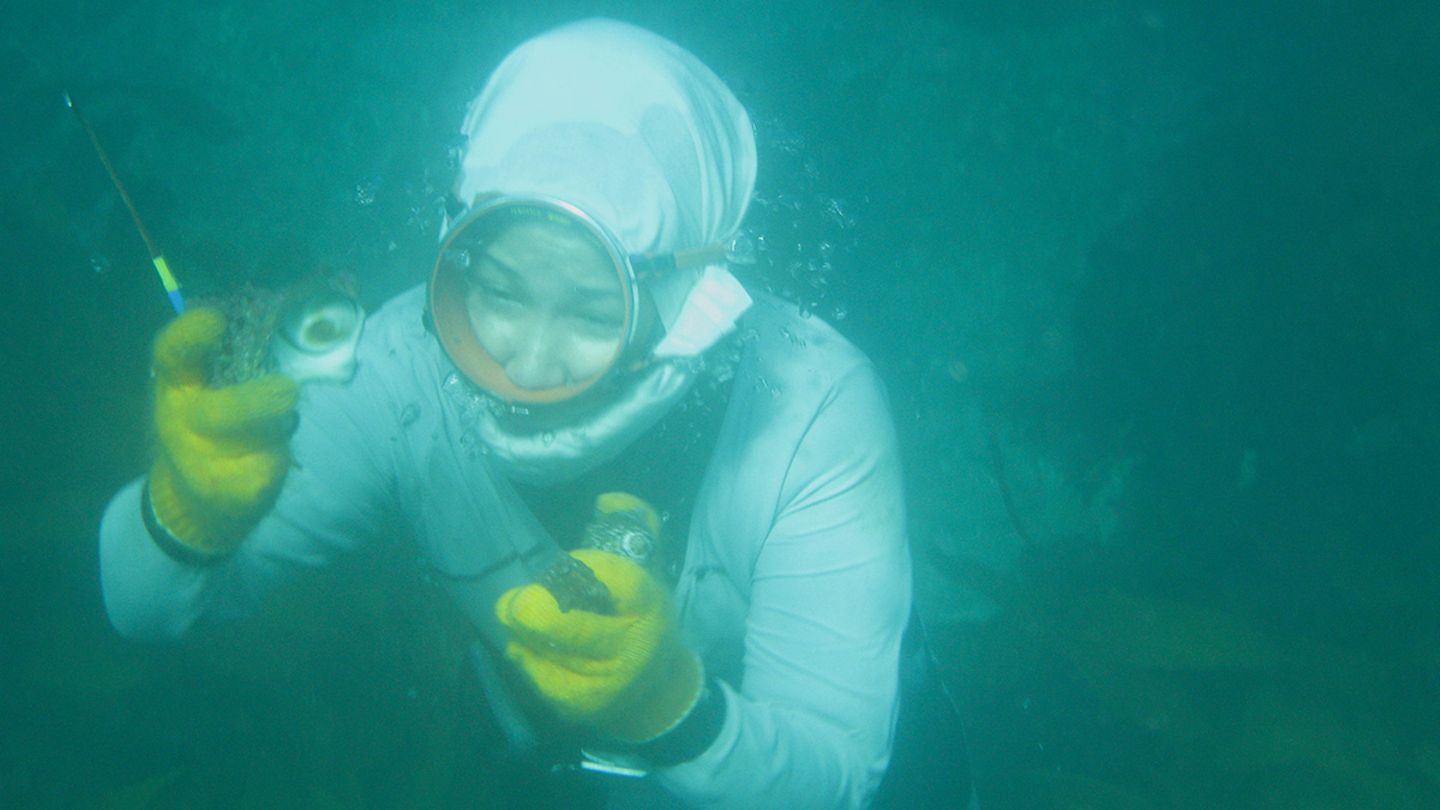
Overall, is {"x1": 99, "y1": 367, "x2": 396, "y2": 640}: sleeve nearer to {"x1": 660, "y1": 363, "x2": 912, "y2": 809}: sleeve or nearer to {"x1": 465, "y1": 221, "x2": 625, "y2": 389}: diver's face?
{"x1": 465, "y1": 221, "x2": 625, "y2": 389}: diver's face

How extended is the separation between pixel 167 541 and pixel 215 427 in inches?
20.3

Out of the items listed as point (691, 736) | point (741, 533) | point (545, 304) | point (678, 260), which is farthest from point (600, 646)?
point (678, 260)

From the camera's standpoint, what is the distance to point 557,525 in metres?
2.39

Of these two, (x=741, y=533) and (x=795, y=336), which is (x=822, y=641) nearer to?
(x=741, y=533)

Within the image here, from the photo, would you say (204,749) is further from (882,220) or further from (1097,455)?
(1097,455)

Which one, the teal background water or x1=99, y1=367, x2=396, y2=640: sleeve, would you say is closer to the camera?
x1=99, y1=367, x2=396, y2=640: sleeve

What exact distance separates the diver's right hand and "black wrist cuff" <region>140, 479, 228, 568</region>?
0.48 feet

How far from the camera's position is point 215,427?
5.42ft

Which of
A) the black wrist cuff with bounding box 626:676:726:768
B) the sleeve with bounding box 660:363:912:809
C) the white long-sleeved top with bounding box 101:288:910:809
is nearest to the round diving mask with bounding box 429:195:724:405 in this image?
the white long-sleeved top with bounding box 101:288:910:809

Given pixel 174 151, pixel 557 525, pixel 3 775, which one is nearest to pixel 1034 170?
pixel 557 525

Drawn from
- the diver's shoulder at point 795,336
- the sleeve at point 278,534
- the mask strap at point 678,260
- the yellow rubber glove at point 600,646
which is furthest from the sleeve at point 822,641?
the sleeve at point 278,534

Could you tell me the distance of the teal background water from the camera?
189 inches

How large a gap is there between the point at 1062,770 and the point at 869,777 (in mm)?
4066

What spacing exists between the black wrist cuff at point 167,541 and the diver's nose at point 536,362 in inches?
39.4
